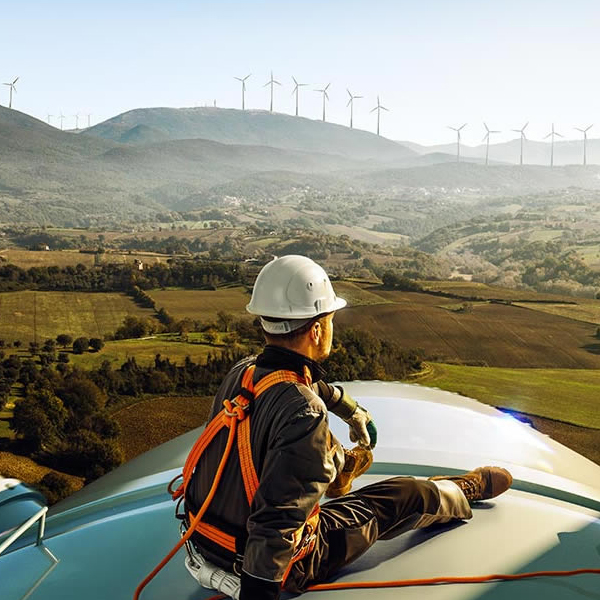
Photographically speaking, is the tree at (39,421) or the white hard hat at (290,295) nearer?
the white hard hat at (290,295)

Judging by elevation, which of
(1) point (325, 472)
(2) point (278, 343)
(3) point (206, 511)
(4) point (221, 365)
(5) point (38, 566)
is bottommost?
(4) point (221, 365)

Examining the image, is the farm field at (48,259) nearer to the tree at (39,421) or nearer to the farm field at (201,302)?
the farm field at (201,302)

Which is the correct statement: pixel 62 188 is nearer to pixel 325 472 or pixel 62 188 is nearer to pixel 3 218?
pixel 3 218

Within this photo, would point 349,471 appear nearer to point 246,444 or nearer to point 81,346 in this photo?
point 246,444

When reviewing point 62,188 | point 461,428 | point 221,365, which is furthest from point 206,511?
point 62,188

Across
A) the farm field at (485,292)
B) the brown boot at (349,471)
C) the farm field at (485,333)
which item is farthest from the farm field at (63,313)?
the brown boot at (349,471)
